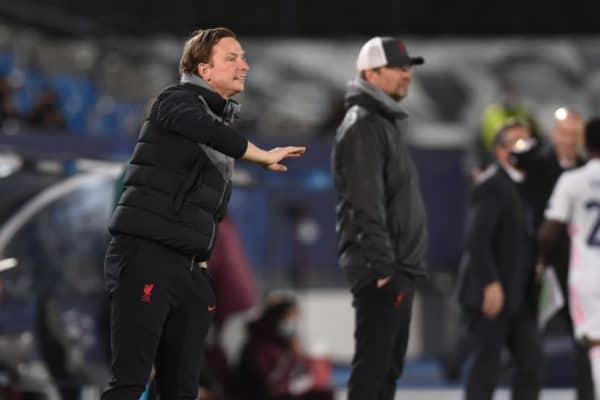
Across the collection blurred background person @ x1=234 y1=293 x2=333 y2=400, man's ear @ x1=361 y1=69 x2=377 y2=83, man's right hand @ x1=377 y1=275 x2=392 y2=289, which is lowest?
blurred background person @ x1=234 y1=293 x2=333 y2=400

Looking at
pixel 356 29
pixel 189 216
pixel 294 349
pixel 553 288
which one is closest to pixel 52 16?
pixel 356 29

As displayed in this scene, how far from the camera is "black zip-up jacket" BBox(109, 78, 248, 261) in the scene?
5.82m

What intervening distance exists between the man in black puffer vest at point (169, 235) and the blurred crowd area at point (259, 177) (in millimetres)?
2844

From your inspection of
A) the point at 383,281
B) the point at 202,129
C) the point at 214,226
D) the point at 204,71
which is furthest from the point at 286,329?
the point at 202,129

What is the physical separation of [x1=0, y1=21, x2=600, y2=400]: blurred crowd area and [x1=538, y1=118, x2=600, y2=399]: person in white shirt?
2667 millimetres

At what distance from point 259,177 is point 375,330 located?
6545 mm

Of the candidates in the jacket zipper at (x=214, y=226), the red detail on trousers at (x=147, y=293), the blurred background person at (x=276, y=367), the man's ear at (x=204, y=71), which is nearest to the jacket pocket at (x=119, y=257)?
the red detail on trousers at (x=147, y=293)

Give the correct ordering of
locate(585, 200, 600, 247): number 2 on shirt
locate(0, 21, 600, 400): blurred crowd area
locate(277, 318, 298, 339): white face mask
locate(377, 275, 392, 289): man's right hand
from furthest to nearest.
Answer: locate(277, 318, 298, 339): white face mask < locate(0, 21, 600, 400): blurred crowd area < locate(585, 200, 600, 247): number 2 on shirt < locate(377, 275, 392, 289): man's right hand

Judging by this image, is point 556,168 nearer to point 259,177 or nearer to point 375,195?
point 375,195

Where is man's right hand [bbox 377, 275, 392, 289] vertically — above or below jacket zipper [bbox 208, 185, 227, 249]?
below

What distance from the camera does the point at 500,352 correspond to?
356 inches

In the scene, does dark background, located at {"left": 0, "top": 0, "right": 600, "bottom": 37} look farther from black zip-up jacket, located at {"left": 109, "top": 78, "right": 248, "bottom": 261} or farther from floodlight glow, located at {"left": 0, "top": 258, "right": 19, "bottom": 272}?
black zip-up jacket, located at {"left": 109, "top": 78, "right": 248, "bottom": 261}

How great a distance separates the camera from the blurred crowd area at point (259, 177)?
363 inches

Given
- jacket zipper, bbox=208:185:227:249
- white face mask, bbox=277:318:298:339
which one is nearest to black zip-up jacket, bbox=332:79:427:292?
jacket zipper, bbox=208:185:227:249
